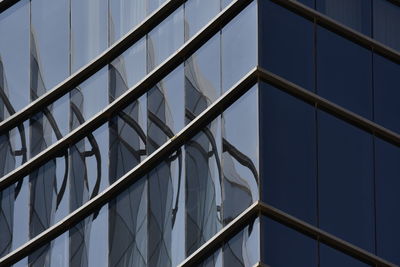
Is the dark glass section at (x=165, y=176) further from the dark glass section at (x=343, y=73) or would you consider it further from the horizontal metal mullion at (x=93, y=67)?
the dark glass section at (x=343, y=73)

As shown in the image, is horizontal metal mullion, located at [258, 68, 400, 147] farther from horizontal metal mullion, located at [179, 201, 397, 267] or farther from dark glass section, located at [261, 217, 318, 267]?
dark glass section, located at [261, 217, 318, 267]

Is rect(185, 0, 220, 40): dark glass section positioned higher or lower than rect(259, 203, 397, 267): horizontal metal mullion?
higher

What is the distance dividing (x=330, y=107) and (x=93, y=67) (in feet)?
17.4

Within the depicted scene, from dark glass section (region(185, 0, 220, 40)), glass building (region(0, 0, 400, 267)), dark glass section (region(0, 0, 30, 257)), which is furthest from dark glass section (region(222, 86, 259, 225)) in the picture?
dark glass section (region(0, 0, 30, 257))

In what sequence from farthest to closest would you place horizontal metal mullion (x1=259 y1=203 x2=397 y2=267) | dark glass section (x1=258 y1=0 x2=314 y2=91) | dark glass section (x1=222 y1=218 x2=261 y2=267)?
dark glass section (x1=258 y1=0 x2=314 y2=91), horizontal metal mullion (x1=259 y1=203 x2=397 y2=267), dark glass section (x1=222 y1=218 x2=261 y2=267)

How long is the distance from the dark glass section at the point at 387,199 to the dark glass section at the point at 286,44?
216 centimetres

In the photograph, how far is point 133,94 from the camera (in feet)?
163

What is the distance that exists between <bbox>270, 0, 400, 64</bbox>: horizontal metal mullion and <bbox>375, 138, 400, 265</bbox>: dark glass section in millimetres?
1944

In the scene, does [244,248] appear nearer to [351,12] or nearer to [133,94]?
[133,94]

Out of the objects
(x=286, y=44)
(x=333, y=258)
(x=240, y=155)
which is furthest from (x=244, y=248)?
(x=286, y=44)

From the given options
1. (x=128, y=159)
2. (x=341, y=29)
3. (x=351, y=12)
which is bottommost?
(x=128, y=159)

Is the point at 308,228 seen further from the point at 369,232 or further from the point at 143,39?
the point at 143,39

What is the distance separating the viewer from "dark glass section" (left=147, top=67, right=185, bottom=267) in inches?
1889

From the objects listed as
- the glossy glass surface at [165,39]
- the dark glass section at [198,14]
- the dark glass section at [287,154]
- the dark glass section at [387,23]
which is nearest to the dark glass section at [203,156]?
the dark glass section at [198,14]
